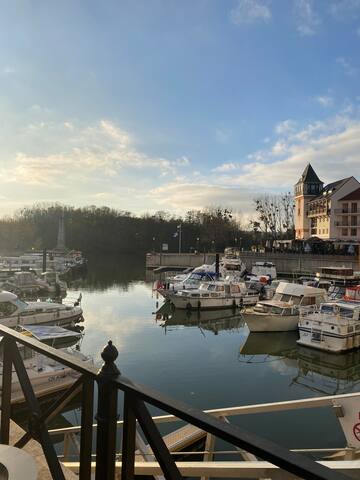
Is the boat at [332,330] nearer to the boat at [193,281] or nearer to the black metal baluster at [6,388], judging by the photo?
the boat at [193,281]

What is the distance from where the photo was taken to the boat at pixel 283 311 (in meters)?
24.6

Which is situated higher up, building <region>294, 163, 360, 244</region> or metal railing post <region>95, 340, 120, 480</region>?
building <region>294, 163, 360, 244</region>

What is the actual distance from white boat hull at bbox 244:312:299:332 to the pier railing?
2260 centimetres

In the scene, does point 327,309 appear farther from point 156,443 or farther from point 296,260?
point 296,260

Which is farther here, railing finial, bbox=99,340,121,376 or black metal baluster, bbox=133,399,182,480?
railing finial, bbox=99,340,121,376

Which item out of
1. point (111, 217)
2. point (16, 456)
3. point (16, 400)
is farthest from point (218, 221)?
point (16, 456)

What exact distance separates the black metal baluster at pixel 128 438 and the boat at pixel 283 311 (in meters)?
23.2

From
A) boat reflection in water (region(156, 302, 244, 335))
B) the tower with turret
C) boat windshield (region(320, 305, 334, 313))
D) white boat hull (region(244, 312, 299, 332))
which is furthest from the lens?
the tower with turret

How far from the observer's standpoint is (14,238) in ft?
321

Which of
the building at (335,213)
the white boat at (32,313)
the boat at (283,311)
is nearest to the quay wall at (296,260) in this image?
the building at (335,213)

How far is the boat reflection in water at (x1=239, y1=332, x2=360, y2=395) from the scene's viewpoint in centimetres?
1681

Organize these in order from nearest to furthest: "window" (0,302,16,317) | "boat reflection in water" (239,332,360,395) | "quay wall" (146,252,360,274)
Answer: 1. "boat reflection in water" (239,332,360,395)
2. "window" (0,302,16,317)
3. "quay wall" (146,252,360,274)

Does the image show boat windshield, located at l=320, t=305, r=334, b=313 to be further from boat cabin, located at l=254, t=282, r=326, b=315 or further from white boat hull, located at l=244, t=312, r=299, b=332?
boat cabin, located at l=254, t=282, r=326, b=315

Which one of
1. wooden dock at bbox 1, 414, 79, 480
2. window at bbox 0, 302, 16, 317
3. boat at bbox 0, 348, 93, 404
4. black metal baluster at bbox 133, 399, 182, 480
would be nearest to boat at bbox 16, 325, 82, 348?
window at bbox 0, 302, 16, 317
